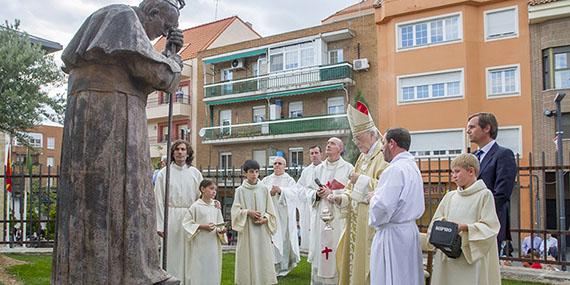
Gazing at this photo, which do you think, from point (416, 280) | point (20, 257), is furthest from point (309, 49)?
point (416, 280)

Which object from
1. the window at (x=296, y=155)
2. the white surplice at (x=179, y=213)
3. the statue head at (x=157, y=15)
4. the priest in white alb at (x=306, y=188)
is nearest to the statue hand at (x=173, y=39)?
the statue head at (x=157, y=15)

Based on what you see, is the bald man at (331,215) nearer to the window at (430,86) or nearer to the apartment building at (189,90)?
the window at (430,86)

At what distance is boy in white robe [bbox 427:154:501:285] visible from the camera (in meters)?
4.87

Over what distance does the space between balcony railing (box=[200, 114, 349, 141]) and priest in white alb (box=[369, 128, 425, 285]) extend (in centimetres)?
2555

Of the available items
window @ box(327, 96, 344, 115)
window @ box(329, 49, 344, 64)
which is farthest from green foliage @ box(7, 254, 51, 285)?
window @ box(329, 49, 344, 64)

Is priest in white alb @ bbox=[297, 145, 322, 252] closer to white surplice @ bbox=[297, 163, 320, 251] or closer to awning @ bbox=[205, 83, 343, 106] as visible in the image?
white surplice @ bbox=[297, 163, 320, 251]

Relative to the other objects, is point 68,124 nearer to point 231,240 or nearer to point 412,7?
point 231,240

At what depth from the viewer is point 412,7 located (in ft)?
94.0

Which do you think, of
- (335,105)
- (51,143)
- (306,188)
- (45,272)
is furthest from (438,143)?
(51,143)

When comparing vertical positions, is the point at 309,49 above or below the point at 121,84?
above

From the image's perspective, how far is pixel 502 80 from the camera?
27.2 m

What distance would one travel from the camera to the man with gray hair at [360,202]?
6.34 metres

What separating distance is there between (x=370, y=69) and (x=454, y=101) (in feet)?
17.9

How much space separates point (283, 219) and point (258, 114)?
84.7ft
